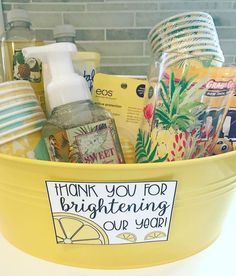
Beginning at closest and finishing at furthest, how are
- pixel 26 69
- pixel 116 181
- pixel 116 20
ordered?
pixel 116 181
pixel 26 69
pixel 116 20

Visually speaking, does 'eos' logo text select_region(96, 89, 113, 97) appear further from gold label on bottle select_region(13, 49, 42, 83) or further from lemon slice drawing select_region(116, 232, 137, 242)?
lemon slice drawing select_region(116, 232, 137, 242)

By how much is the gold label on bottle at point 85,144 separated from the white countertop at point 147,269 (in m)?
0.11

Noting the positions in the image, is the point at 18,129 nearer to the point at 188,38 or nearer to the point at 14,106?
the point at 14,106

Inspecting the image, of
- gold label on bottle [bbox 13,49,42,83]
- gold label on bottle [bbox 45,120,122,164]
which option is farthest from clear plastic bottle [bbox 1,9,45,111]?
gold label on bottle [bbox 45,120,122,164]

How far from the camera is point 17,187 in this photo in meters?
0.29

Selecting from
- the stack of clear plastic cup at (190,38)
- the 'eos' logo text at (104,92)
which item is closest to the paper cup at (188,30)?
the stack of clear plastic cup at (190,38)

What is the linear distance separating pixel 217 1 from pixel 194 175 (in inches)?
23.9

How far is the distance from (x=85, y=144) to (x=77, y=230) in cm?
8

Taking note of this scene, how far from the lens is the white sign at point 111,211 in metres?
0.27

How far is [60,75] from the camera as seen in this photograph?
0.33 metres

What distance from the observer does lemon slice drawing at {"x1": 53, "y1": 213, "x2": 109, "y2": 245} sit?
29cm

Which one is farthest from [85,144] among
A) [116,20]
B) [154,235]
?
[116,20]

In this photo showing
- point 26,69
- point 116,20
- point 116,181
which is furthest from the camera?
point 116,20

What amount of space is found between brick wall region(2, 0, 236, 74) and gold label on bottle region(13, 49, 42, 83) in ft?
1.23
